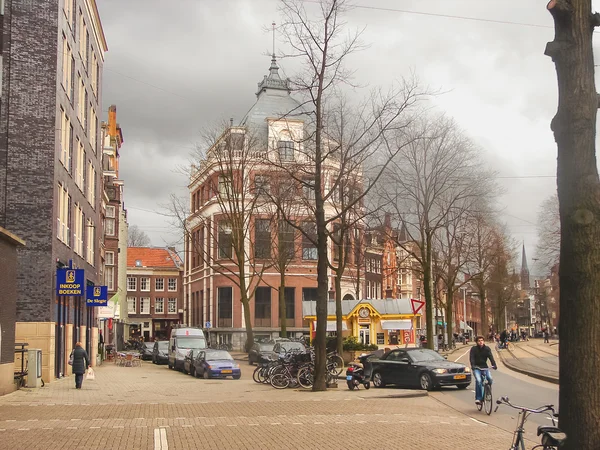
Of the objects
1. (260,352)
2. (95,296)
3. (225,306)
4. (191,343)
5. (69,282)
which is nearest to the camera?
(69,282)

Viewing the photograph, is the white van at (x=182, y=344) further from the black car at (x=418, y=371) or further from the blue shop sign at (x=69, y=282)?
the black car at (x=418, y=371)

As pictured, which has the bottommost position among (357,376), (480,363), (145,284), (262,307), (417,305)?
(357,376)

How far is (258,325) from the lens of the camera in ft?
229

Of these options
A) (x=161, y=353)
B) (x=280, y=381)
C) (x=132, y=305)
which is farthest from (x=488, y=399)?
(x=132, y=305)

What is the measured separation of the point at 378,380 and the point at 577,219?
2062cm

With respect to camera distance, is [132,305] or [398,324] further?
[132,305]

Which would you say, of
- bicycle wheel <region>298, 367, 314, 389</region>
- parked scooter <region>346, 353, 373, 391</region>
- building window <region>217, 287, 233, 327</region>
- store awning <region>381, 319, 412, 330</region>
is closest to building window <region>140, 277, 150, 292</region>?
building window <region>217, 287, 233, 327</region>

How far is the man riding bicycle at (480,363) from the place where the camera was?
1808 cm

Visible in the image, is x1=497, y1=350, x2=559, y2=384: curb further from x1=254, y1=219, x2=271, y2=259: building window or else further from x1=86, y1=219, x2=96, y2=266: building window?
x1=86, y1=219, x2=96, y2=266: building window

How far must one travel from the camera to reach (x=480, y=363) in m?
18.7

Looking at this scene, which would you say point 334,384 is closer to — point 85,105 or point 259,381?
point 259,381

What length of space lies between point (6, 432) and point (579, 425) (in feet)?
35.8

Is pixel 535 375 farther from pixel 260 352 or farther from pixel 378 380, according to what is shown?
pixel 260 352

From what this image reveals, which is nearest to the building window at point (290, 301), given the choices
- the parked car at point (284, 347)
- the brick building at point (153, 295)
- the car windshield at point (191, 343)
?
the car windshield at point (191, 343)
